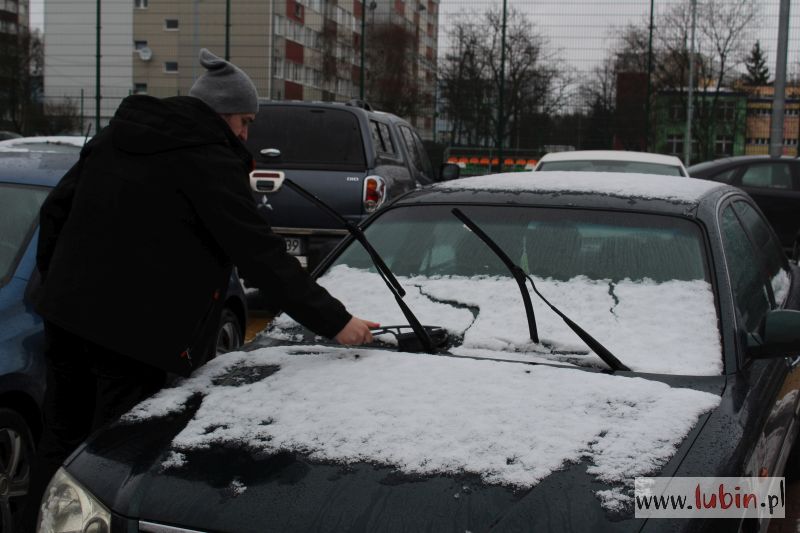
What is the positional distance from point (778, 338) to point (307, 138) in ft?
22.0

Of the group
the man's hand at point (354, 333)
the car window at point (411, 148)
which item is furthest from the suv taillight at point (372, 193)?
the man's hand at point (354, 333)

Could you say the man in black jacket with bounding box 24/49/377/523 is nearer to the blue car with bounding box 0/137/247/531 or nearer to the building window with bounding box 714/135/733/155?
the blue car with bounding box 0/137/247/531

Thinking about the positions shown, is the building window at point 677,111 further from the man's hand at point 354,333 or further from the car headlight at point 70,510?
the car headlight at point 70,510

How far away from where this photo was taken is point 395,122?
10.4m

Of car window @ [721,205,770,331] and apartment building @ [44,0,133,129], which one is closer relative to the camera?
car window @ [721,205,770,331]

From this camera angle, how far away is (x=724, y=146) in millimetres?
23344

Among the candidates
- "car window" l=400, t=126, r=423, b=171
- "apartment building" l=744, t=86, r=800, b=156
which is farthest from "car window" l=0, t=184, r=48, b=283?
"apartment building" l=744, t=86, r=800, b=156

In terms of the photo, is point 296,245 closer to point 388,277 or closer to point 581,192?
point 581,192

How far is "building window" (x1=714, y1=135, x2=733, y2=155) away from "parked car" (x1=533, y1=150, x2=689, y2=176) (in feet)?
44.9

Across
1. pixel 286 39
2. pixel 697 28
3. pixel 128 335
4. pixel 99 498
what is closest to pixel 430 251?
pixel 128 335

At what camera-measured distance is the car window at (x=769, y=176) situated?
1343 cm

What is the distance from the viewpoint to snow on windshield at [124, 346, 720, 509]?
2.15 metres

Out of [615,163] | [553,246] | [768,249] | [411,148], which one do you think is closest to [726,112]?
[615,163]

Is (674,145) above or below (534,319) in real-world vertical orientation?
above
